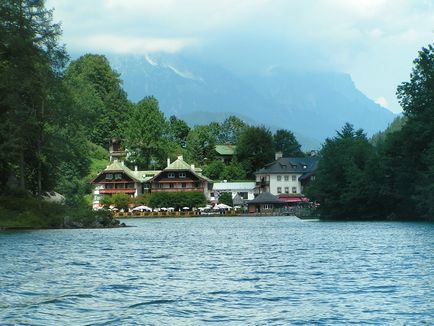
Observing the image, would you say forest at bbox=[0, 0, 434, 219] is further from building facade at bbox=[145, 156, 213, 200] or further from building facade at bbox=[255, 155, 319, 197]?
building facade at bbox=[255, 155, 319, 197]

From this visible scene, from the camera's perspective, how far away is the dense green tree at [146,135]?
6437 inches

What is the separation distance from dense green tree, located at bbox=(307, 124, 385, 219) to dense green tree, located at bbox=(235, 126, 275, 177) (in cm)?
7589

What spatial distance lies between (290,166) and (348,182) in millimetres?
76081

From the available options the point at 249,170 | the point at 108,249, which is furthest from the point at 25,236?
the point at 249,170

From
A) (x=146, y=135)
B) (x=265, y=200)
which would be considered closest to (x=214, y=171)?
(x=146, y=135)

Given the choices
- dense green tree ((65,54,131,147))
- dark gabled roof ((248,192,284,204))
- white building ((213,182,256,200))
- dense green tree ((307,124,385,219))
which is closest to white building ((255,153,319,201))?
white building ((213,182,256,200))

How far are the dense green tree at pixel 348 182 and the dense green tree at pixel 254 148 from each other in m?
75.9

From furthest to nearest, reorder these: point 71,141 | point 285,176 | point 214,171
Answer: point 214,171 < point 285,176 < point 71,141

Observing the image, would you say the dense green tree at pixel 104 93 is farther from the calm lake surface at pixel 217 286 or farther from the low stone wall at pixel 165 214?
the calm lake surface at pixel 217 286

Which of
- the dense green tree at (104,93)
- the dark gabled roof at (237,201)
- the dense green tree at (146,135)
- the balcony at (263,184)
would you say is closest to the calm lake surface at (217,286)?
the dark gabled roof at (237,201)

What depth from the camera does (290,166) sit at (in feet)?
578

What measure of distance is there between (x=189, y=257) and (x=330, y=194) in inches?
2597

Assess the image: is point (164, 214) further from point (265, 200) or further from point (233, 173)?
point (233, 173)

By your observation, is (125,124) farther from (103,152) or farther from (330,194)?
(330,194)
